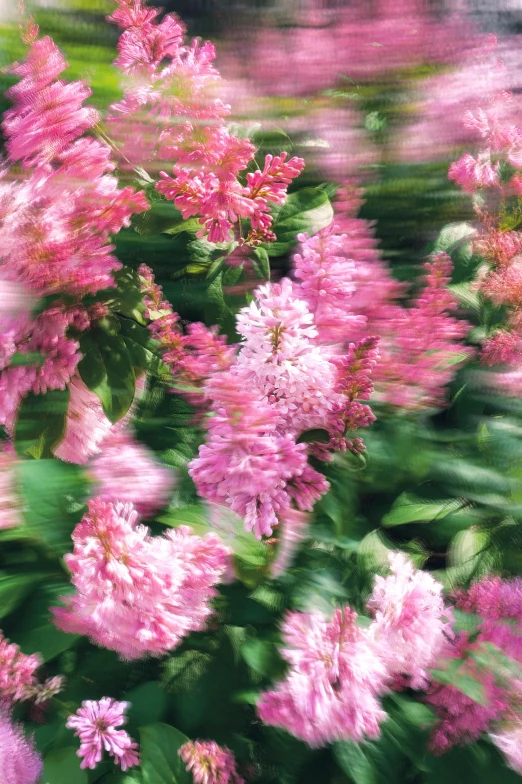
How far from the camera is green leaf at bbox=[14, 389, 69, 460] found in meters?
0.49

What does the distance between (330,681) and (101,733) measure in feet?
0.78

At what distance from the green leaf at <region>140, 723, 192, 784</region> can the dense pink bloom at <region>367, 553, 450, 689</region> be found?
0.22 m

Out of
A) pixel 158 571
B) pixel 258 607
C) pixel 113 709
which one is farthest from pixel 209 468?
pixel 113 709

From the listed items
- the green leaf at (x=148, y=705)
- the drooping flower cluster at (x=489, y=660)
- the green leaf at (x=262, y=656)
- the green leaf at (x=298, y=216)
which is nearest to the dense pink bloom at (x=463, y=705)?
the drooping flower cluster at (x=489, y=660)

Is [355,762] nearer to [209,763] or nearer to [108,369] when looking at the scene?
[209,763]

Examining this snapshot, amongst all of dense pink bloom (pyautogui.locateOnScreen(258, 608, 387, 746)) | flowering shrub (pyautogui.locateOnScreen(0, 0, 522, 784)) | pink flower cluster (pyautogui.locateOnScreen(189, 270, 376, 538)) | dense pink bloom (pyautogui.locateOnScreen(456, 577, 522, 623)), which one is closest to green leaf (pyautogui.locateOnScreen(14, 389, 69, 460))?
flowering shrub (pyautogui.locateOnScreen(0, 0, 522, 784))

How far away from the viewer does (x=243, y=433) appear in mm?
430

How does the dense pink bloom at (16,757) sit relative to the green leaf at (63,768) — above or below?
above

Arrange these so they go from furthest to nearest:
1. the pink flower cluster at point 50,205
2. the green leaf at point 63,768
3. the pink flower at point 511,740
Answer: the green leaf at point 63,768 → the pink flower at point 511,740 → the pink flower cluster at point 50,205

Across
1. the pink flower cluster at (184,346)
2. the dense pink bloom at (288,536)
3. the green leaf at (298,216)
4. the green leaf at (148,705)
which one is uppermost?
the green leaf at (298,216)

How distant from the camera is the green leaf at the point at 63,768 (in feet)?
1.99

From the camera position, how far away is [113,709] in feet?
1.94

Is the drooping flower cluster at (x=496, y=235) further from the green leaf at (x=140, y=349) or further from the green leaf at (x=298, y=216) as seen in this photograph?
the green leaf at (x=140, y=349)

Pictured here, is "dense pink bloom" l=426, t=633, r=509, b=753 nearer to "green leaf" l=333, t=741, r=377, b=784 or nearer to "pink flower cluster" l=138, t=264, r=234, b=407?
"green leaf" l=333, t=741, r=377, b=784
